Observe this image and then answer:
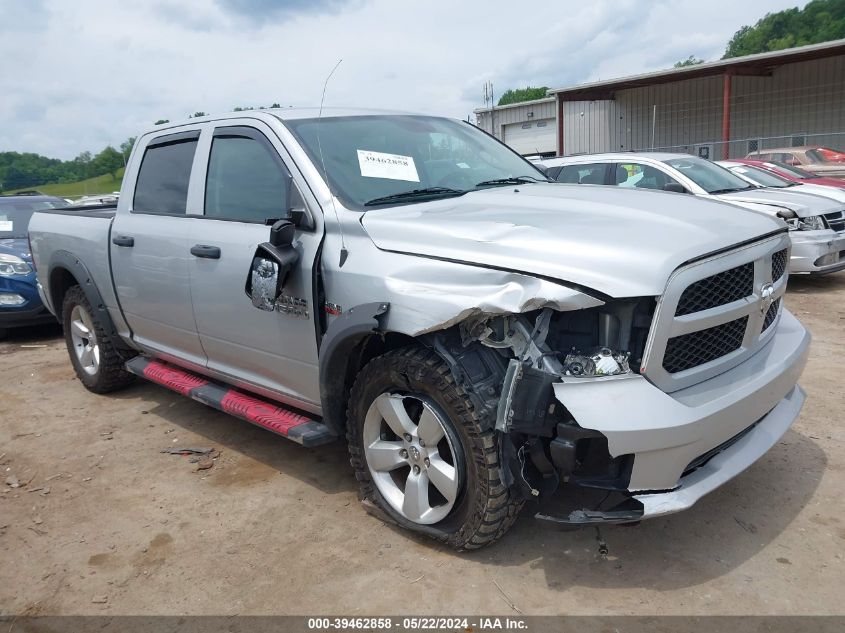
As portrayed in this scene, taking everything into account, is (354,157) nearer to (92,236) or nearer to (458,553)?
(458,553)

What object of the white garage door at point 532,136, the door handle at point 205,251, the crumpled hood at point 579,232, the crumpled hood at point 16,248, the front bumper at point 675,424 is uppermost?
the white garage door at point 532,136

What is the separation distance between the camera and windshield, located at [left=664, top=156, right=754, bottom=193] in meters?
8.43

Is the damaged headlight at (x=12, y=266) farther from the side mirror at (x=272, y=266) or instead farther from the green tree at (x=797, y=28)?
the green tree at (x=797, y=28)

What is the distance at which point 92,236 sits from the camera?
5.04 m

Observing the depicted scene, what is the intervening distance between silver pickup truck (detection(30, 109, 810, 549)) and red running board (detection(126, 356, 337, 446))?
2cm

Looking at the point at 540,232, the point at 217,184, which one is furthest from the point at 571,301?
the point at 217,184

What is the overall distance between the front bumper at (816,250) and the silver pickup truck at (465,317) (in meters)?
5.16

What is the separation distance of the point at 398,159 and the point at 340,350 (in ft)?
3.76

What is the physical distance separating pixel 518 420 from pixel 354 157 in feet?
5.59

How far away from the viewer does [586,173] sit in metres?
8.78

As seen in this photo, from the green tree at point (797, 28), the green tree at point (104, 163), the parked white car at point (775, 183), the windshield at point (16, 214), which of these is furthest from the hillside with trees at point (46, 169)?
the green tree at point (797, 28)

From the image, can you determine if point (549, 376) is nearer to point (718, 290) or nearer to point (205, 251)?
point (718, 290)

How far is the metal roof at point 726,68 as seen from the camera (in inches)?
781

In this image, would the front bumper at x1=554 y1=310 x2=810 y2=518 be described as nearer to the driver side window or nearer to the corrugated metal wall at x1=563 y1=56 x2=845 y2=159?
the driver side window
